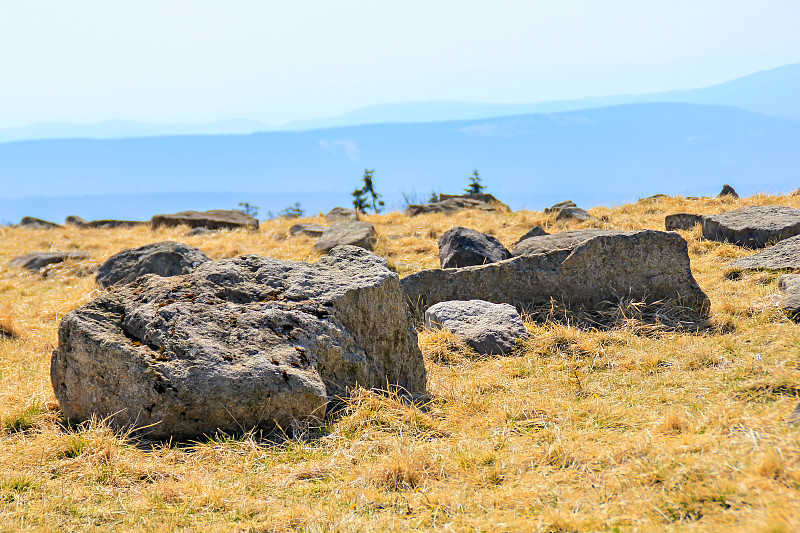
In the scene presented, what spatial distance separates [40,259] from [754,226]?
14.1m

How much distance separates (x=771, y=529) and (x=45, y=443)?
15.0 feet

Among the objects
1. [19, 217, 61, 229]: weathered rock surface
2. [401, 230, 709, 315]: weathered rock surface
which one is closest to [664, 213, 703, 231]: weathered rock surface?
[401, 230, 709, 315]: weathered rock surface

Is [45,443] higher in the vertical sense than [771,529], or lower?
lower

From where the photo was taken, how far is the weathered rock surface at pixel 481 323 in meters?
6.79

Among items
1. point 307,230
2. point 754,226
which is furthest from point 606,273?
point 307,230

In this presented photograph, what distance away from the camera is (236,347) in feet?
16.5

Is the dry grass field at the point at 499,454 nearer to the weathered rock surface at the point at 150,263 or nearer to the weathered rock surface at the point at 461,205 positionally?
the weathered rock surface at the point at 150,263

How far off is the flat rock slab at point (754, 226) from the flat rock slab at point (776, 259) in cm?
94

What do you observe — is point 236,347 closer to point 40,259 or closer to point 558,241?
point 558,241

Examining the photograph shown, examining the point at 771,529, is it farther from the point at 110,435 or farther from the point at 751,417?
the point at 110,435

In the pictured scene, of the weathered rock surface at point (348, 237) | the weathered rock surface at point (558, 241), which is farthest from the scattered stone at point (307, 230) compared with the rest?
the weathered rock surface at point (558, 241)

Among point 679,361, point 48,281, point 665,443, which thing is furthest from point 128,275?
point 665,443

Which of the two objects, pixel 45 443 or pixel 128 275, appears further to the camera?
pixel 128 275

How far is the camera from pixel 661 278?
783 cm
